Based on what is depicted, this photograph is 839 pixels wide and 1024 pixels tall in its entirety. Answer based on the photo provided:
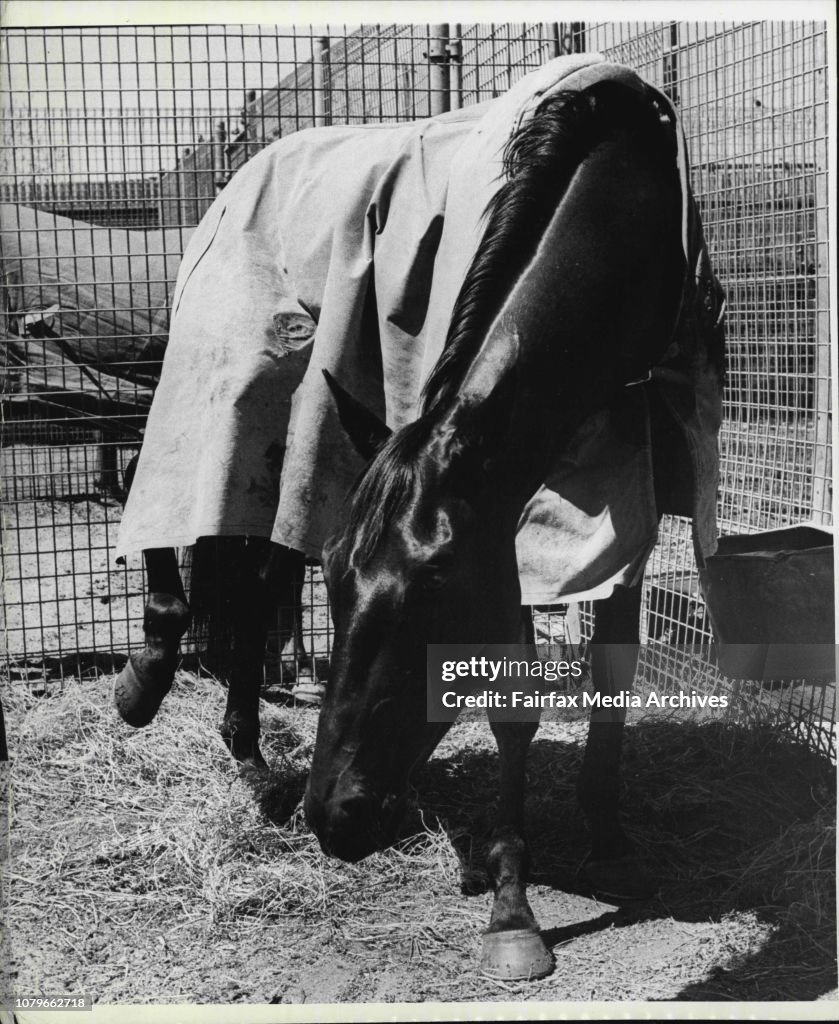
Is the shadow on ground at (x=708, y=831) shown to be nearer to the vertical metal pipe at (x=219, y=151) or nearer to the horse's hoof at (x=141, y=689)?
the horse's hoof at (x=141, y=689)

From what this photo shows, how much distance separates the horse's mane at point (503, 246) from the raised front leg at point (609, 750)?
3.00 feet

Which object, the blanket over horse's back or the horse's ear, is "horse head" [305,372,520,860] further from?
the blanket over horse's back

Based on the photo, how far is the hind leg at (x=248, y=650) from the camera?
3.09 m

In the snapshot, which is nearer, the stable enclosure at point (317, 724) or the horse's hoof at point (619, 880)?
the stable enclosure at point (317, 724)

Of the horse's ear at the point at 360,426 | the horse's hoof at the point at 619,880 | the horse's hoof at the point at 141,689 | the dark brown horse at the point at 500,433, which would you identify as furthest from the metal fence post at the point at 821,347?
the horse's hoof at the point at 141,689

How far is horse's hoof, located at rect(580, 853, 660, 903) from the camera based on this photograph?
250 cm

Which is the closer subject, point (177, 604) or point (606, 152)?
point (606, 152)

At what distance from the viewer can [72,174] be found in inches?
151

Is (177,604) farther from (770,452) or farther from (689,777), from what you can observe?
(770,452)

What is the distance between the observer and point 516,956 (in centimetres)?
220

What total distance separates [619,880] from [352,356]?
1.33m

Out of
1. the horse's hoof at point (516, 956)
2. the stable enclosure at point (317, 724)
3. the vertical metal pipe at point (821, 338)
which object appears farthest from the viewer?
the vertical metal pipe at point (821, 338)

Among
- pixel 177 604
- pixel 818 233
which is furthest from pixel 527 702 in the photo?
pixel 818 233

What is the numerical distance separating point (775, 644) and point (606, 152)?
54.3 inches
